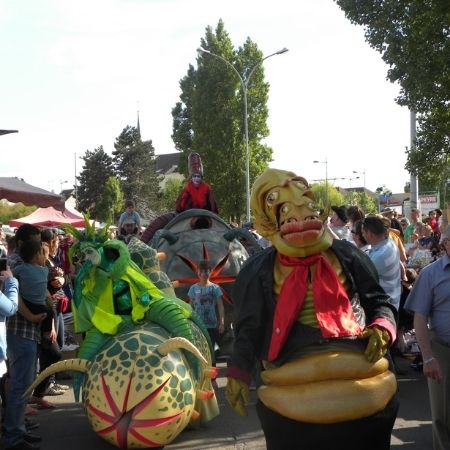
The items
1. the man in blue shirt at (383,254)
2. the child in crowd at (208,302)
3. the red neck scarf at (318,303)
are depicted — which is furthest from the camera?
the child in crowd at (208,302)

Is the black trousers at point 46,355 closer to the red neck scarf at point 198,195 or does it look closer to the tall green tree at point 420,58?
the red neck scarf at point 198,195

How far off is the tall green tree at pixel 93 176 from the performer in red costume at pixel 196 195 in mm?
52700

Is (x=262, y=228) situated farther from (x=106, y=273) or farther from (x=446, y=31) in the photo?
(x=446, y=31)

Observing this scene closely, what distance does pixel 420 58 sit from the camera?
42.6 ft

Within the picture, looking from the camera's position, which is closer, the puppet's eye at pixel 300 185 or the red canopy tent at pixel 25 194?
the puppet's eye at pixel 300 185

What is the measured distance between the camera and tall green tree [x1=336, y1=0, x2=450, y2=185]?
41.9 ft

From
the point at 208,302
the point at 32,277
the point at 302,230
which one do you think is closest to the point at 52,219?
the point at 208,302

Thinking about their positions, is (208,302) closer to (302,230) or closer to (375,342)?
(302,230)

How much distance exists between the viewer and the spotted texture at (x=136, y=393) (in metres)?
4.61

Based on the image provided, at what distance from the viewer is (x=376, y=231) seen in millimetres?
6336

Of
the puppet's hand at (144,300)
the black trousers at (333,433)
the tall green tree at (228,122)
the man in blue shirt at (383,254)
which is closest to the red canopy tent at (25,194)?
the puppet's hand at (144,300)

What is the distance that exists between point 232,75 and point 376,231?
3447 cm

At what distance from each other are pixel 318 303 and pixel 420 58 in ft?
36.1

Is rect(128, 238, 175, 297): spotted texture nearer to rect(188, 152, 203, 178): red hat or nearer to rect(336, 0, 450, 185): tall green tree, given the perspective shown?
rect(188, 152, 203, 178): red hat
